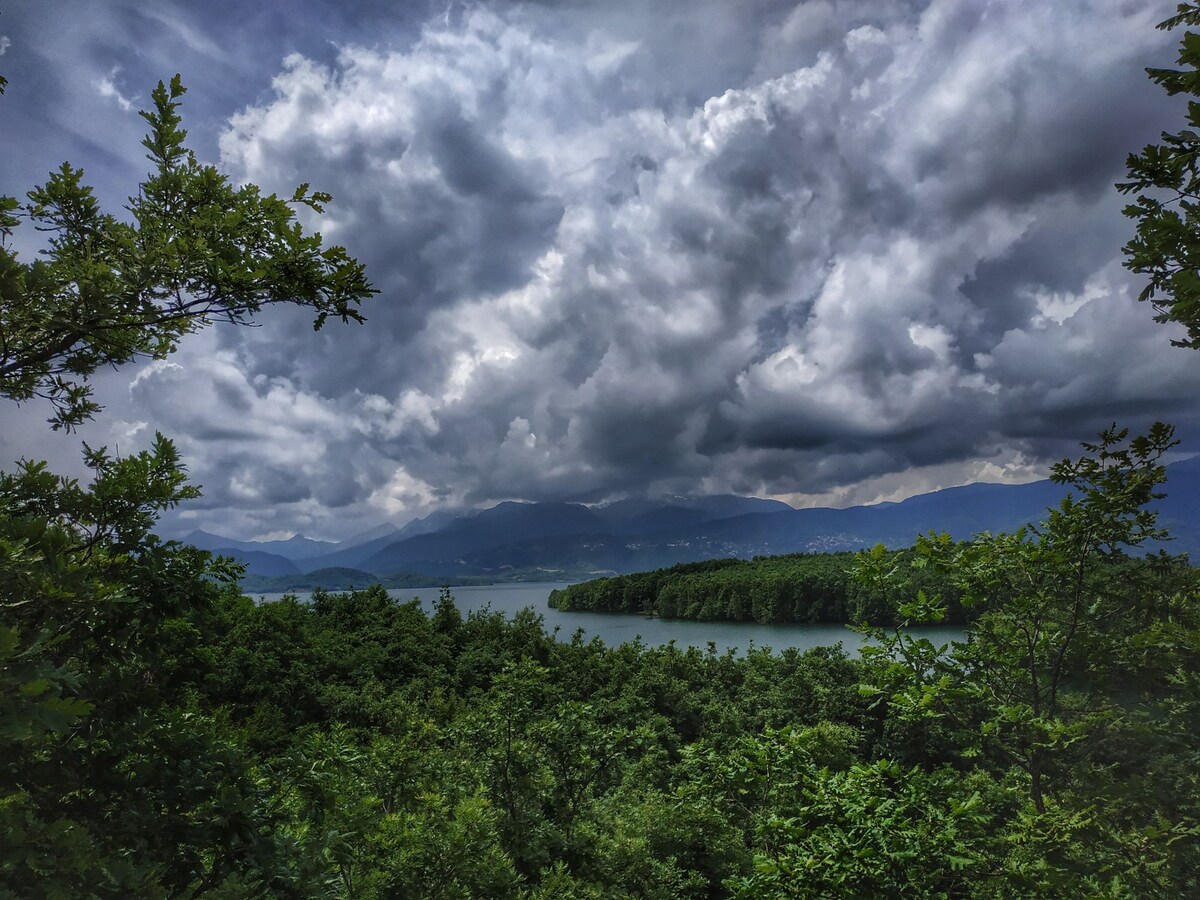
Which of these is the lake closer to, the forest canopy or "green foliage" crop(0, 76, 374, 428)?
the forest canopy

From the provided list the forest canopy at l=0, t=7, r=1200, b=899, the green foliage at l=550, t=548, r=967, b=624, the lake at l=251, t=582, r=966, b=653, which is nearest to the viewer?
the forest canopy at l=0, t=7, r=1200, b=899

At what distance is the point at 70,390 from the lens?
3820 millimetres

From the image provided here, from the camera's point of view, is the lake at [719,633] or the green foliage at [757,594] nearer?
the lake at [719,633]

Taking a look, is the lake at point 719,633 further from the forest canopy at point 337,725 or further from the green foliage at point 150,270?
the green foliage at point 150,270

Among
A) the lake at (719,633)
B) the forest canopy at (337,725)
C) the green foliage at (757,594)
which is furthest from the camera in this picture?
the green foliage at (757,594)

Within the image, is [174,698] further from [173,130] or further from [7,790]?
[173,130]

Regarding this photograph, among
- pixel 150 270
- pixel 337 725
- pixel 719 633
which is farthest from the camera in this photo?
pixel 719 633

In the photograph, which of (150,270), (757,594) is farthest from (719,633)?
(150,270)

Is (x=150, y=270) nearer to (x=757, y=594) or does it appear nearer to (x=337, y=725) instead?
(x=337, y=725)

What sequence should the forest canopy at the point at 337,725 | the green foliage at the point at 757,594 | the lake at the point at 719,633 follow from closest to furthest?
the forest canopy at the point at 337,725 < the lake at the point at 719,633 < the green foliage at the point at 757,594

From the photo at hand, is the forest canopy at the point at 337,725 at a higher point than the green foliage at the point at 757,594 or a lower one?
higher

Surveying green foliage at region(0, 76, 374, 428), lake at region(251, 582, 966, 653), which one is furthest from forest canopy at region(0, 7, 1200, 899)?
lake at region(251, 582, 966, 653)

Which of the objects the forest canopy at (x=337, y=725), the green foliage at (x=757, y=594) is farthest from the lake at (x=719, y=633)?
the forest canopy at (x=337, y=725)

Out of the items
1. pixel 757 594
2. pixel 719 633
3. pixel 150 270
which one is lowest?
pixel 719 633
